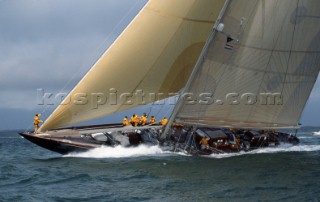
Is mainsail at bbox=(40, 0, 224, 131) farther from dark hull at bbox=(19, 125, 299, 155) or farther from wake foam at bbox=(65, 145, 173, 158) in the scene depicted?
wake foam at bbox=(65, 145, 173, 158)

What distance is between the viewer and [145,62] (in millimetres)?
21047

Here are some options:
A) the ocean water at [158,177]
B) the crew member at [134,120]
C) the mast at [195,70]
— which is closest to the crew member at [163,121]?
the mast at [195,70]

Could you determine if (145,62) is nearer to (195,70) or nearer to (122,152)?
(195,70)

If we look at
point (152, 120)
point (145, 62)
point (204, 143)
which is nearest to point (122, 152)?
point (152, 120)

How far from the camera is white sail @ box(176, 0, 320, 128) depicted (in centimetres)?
2164

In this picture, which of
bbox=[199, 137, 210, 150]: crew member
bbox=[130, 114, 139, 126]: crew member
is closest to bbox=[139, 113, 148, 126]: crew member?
bbox=[130, 114, 139, 126]: crew member

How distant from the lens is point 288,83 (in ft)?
77.5

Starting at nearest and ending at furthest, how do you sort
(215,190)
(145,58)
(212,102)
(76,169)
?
(215,190) → (76,169) → (145,58) → (212,102)

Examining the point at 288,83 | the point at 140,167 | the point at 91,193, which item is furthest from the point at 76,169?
the point at 288,83

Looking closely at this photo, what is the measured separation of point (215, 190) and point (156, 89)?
7675 millimetres

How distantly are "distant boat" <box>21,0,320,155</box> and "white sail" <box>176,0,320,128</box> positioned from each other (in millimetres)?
45

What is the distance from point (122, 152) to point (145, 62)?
4.11 m

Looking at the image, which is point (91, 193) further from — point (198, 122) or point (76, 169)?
point (198, 122)

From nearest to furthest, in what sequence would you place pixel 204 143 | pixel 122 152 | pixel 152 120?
1. pixel 122 152
2. pixel 204 143
3. pixel 152 120
